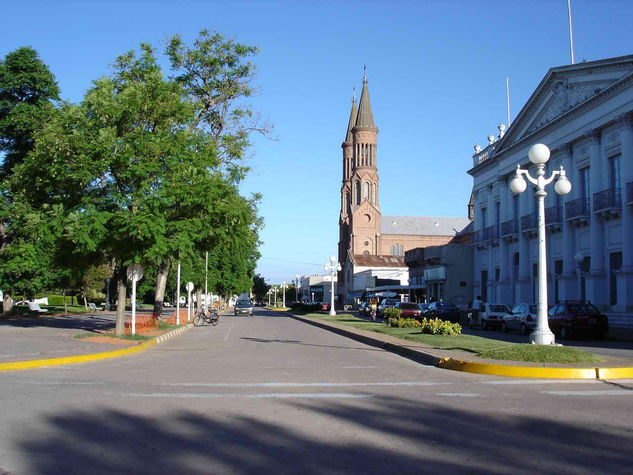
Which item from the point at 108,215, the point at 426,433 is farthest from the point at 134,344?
the point at 426,433

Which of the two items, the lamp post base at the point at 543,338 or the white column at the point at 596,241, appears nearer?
the lamp post base at the point at 543,338

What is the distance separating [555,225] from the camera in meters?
44.3

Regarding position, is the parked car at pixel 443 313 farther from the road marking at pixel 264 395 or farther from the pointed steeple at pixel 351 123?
the pointed steeple at pixel 351 123

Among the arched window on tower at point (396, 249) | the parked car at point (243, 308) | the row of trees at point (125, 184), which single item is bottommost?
the parked car at point (243, 308)

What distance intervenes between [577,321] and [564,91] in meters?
22.4

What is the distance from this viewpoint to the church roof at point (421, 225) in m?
128

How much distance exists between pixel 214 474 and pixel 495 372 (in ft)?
28.6

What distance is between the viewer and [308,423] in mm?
7949

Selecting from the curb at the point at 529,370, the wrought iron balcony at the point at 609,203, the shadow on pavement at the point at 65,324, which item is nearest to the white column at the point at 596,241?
the wrought iron balcony at the point at 609,203

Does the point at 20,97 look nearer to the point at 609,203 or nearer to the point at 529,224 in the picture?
the point at 529,224

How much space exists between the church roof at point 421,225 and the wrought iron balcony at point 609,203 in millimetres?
88270

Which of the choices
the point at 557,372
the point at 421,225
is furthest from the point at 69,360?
the point at 421,225

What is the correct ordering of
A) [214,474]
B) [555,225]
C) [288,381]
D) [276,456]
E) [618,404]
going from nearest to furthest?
[214,474]
[276,456]
[618,404]
[288,381]
[555,225]

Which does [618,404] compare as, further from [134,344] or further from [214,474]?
[134,344]
